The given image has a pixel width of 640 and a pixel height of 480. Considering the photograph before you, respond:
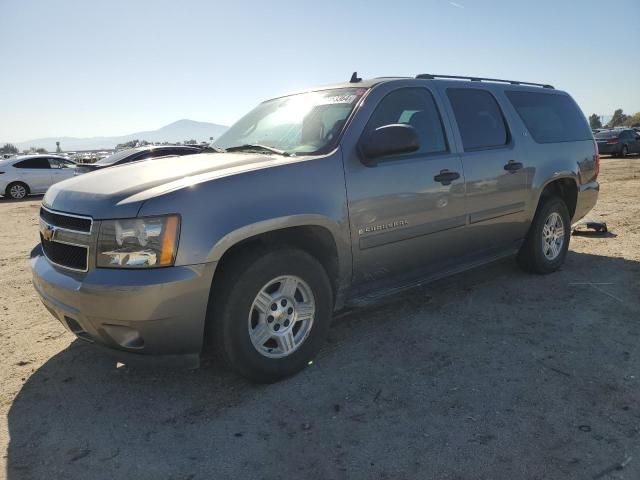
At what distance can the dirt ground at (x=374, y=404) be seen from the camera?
2336 mm

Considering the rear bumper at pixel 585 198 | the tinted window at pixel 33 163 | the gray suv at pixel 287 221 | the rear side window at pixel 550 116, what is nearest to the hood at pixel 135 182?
the gray suv at pixel 287 221

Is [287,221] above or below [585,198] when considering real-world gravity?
above

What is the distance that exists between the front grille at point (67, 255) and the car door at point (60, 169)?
52.8 feet

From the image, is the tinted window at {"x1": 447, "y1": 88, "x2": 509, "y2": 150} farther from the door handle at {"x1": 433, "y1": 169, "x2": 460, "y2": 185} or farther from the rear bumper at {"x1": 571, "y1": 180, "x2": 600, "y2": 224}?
the rear bumper at {"x1": 571, "y1": 180, "x2": 600, "y2": 224}

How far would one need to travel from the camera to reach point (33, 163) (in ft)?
55.7

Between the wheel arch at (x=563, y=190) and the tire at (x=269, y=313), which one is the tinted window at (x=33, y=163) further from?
the wheel arch at (x=563, y=190)

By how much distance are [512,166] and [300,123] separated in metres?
2.11

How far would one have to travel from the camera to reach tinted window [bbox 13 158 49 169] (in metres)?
16.8

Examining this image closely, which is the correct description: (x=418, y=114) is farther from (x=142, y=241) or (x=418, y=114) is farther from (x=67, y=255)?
(x=67, y=255)

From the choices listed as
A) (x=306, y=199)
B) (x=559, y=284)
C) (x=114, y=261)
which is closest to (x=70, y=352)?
(x=114, y=261)

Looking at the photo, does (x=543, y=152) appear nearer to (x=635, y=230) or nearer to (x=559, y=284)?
(x=559, y=284)

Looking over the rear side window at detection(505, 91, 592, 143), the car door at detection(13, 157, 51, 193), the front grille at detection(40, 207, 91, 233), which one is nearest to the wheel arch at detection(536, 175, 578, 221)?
the rear side window at detection(505, 91, 592, 143)

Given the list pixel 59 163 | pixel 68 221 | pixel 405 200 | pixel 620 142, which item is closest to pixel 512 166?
pixel 405 200

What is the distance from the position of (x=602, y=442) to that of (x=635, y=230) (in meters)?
5.77
